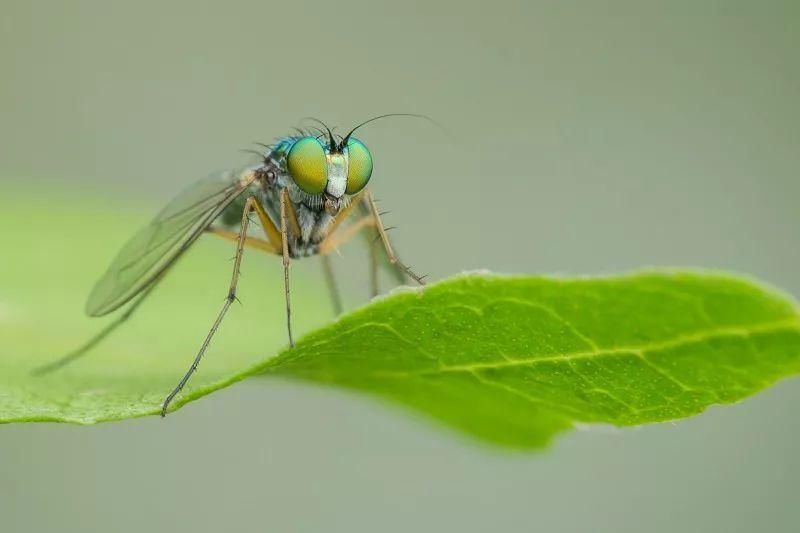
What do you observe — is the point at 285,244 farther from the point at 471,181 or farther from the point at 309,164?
the point at 471,181

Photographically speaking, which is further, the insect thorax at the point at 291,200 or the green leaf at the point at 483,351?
the insect thorax at the point at 291,200

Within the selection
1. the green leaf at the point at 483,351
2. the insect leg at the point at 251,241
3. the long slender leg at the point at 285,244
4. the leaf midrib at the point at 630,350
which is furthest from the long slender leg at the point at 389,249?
the leaf midrib at the point at 630,350

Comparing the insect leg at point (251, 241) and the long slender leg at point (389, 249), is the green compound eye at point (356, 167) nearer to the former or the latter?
the long slender leg at point (389, 249)

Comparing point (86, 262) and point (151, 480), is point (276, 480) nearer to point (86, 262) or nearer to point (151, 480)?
point (151, 480)

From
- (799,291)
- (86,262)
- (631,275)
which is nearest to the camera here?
(631,275)

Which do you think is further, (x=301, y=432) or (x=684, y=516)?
(x=301, y=432)

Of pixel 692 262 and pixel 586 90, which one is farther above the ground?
pixel 586 90

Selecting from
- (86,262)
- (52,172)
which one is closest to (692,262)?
(86,262)
